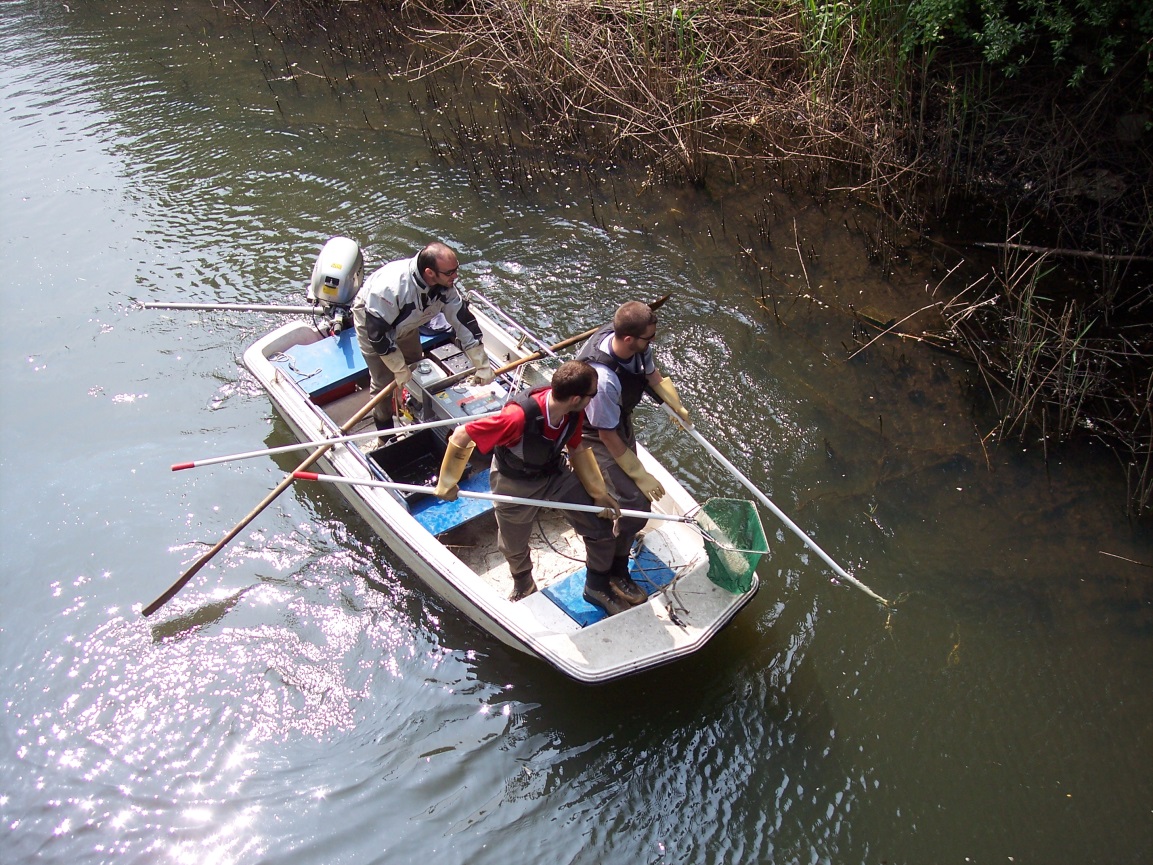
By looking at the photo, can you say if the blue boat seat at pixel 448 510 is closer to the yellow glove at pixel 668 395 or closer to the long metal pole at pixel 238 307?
the yellow glove at pixel 668 395

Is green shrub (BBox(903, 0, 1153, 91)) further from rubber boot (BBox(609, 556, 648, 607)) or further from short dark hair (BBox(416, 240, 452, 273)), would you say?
rubber boot (BBox(609, 556, 648, 607))

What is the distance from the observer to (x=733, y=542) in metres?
5.63

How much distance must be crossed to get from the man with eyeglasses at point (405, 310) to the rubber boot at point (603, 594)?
197 centimetres

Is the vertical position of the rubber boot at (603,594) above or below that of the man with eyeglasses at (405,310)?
below

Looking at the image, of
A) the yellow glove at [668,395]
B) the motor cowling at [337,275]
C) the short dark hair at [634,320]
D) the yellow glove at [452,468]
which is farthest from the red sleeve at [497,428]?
the motor cowling at [337,275]

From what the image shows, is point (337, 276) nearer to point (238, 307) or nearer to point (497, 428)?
point (238, 307)

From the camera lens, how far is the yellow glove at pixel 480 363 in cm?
685

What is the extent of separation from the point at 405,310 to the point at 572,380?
218 cm

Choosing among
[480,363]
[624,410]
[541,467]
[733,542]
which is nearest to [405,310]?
[480,363]

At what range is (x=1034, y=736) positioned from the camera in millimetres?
5641

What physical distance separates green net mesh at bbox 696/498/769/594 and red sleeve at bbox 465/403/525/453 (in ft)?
4.65

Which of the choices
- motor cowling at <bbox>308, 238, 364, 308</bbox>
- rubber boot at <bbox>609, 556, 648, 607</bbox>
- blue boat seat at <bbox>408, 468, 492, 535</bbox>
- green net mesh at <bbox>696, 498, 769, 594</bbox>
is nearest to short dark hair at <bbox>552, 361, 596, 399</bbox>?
green net mesh at <bbox>696, 498, 769, 594</bbox>

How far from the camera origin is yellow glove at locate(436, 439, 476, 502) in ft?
16.6

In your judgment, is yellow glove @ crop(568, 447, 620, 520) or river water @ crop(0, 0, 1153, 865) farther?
river water @ crop(0, 0, 1153, 865)
